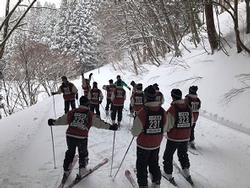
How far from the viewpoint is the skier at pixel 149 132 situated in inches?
236

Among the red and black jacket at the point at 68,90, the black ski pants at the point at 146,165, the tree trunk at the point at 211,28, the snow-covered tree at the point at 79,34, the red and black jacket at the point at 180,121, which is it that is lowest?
the black ski pants at the point at 146,165

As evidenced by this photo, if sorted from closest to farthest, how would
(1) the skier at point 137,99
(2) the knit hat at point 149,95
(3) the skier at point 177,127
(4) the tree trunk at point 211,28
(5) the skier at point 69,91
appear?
1. (2) the knit hat at point 149,95
2. (3) the skier at point 177,127
3. (1) the skier at point 137,99
4. (5) the skier at point 69,91
5. (4) the tree trunk at point 211,28

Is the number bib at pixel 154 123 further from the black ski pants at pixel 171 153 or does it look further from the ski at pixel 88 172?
the ski at pixel 88 172

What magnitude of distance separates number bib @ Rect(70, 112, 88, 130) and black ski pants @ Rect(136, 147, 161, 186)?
1246mm

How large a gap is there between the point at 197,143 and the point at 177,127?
351 centimetres

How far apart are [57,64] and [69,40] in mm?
20089

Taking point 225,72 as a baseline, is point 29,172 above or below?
below

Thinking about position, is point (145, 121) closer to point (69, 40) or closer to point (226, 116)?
point (226, 116)

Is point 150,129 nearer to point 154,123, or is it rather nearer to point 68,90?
point 154,123

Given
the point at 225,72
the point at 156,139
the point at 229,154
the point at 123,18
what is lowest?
the point at 229,154

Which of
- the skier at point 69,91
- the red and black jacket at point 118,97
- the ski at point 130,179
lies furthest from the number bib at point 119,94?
the ski at point 130,179

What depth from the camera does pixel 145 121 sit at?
6012mm

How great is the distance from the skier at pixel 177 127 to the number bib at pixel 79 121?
5.49 feet

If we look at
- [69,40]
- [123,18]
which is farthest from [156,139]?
[69,40]
